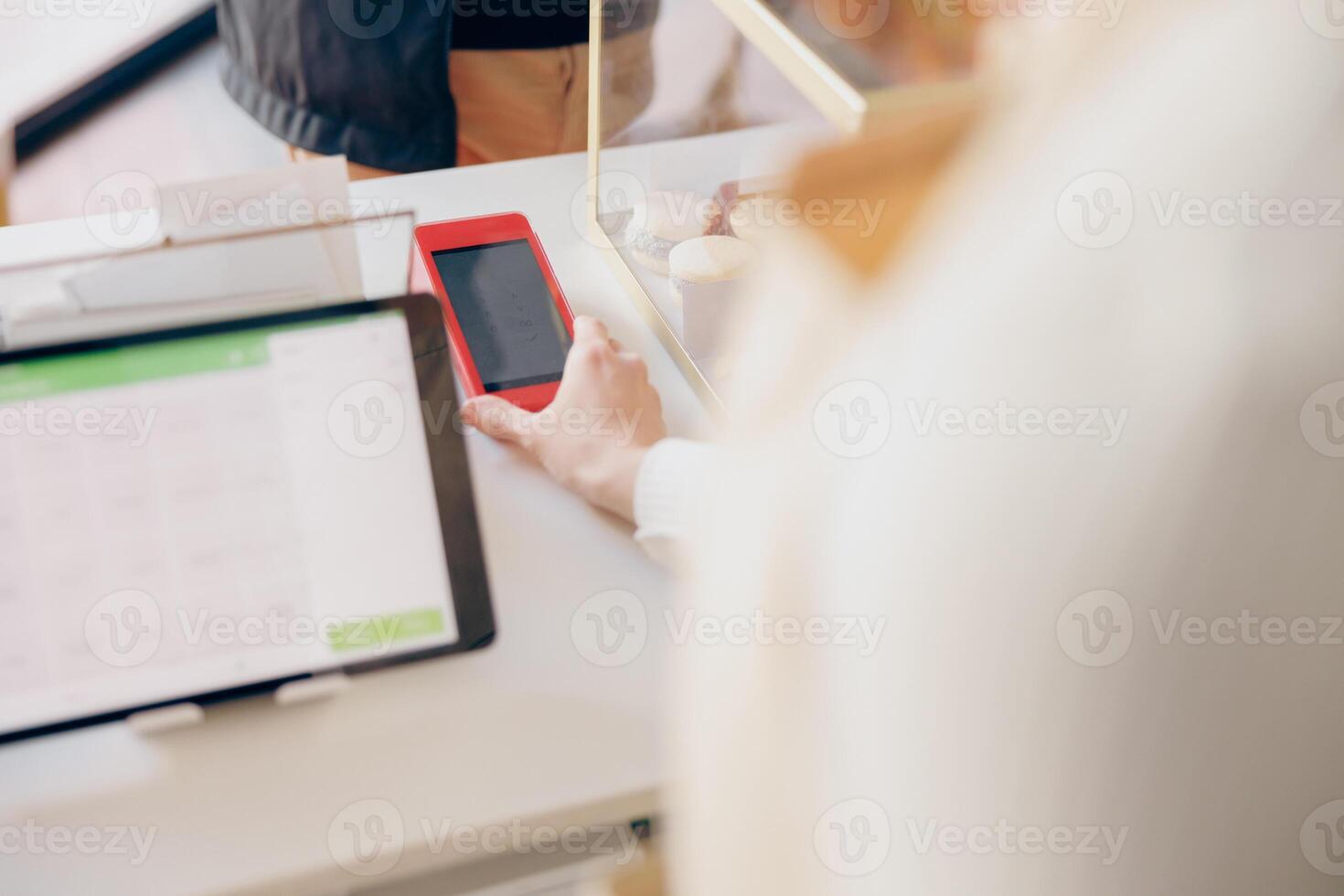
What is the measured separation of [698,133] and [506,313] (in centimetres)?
28

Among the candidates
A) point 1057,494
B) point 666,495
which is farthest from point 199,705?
point 1057,494

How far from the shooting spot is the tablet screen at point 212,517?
645 mm

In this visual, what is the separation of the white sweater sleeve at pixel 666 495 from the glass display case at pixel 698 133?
0.08 metres

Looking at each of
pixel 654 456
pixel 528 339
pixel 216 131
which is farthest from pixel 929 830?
pixel 216 131

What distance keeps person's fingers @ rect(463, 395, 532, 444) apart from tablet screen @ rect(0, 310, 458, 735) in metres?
0.16

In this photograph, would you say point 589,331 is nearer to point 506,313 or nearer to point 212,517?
point 506,313

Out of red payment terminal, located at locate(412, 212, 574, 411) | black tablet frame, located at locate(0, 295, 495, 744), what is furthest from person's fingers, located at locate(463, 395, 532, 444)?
black tablet frame, located at locate(0, 295, 495, 744)

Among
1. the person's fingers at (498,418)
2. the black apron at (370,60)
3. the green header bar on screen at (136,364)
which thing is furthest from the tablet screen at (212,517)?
the black apron at (370,60)

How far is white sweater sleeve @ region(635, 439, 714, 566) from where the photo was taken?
2.53 feet

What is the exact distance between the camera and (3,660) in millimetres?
640

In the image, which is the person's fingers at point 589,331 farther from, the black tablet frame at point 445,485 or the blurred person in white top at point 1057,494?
the blurred person in white top at point 1057,494

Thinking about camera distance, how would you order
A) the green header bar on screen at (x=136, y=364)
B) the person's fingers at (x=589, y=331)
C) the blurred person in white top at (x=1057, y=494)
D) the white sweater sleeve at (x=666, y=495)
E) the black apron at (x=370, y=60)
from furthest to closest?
the black apron at (x=370, y=60), the person's fingers at (x=589, y=331), the white sweater sleeve at (x=666, y=495), the green header bar on screen at (x=136, y=364), the blurred person in white top at (x=1057, y=494)

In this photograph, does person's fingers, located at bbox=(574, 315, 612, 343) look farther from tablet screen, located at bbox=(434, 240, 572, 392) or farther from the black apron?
the black apron

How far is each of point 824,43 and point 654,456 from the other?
323 mm
